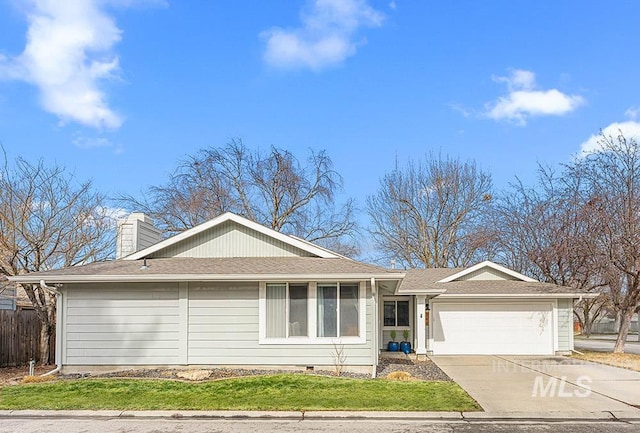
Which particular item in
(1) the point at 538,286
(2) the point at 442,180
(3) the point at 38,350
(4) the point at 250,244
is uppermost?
(2) the point at 442,180

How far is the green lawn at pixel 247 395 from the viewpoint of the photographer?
9.01m

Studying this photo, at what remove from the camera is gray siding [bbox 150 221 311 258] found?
1507cm

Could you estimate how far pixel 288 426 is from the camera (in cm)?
785

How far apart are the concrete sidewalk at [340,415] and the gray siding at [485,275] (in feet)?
40.1

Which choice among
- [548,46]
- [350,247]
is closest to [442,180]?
[350,247]

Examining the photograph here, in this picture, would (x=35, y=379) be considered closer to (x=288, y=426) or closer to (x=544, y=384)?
(x=288, y=426)

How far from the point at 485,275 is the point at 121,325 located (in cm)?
1306

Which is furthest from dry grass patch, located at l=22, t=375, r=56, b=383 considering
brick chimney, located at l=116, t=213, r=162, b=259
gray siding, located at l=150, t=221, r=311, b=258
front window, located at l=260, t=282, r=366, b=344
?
brick chimney, located at l=116, t=213, r=162, b=259

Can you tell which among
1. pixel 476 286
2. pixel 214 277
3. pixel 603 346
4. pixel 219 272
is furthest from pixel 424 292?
pixel 603 346

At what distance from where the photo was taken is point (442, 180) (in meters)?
33.5

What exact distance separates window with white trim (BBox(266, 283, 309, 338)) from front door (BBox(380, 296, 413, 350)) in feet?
23.5

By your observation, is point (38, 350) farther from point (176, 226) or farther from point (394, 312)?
point (176, 226)

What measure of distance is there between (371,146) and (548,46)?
9315mm

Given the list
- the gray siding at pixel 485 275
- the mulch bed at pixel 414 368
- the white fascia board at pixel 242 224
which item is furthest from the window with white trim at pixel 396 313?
the white fascia board at pixel 242 224
